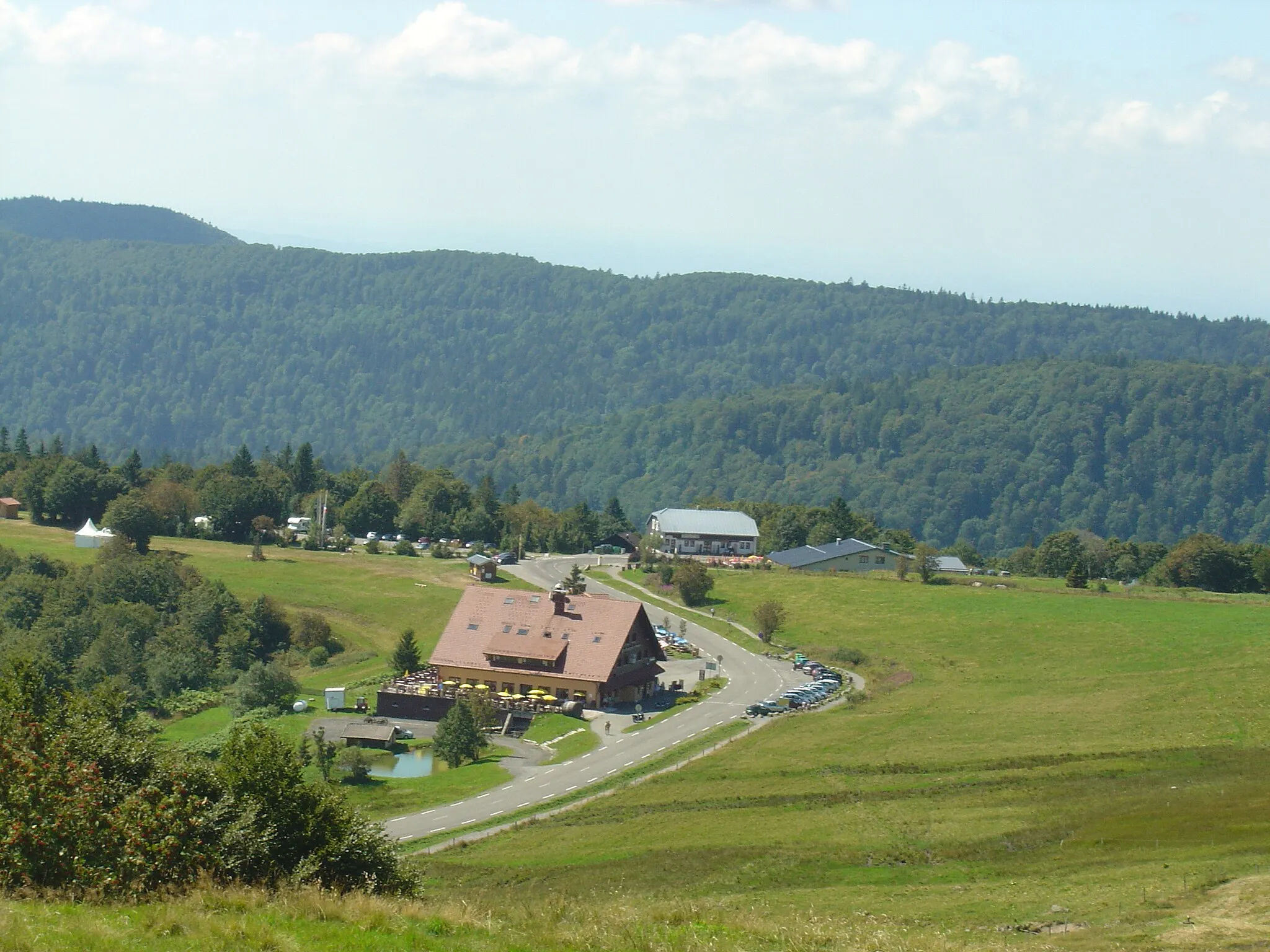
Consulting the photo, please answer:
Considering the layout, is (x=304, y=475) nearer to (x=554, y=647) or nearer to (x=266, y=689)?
(x=266, y=689)

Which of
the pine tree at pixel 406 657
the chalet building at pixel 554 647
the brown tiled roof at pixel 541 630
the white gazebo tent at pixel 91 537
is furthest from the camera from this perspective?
the white gazebo tent at pixel 91 537

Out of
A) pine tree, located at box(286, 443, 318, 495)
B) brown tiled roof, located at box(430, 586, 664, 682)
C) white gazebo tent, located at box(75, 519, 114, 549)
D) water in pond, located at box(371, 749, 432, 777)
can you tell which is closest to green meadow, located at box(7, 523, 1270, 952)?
water in pond, located at box(371, 749, 432, 777)

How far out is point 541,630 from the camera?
6325 centimetres

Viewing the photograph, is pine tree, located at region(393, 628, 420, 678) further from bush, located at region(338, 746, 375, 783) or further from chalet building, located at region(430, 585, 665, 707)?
bush, located at region(338, 746, 375, 783)

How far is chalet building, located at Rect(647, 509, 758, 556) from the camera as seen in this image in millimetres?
127688

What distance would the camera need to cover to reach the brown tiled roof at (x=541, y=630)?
6128cm

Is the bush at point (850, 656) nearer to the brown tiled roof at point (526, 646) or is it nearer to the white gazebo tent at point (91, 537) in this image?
the brown tiled roof at point (526, 646)

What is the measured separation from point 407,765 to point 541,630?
13096mm

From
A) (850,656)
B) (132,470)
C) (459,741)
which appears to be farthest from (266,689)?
(132,470)

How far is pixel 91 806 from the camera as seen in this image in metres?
19.5

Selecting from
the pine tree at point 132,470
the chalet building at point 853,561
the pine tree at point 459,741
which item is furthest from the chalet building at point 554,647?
the pine tree at point 132,470

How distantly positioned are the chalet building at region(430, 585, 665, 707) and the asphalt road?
3.04 metres

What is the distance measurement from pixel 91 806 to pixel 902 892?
16.7 meters

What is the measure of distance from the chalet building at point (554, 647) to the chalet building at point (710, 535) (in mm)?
59660
